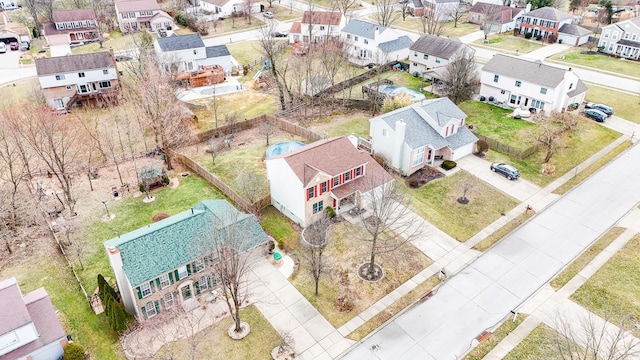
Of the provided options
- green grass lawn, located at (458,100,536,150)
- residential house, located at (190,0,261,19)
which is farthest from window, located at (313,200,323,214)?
residential house, located at (190,0,261,19)

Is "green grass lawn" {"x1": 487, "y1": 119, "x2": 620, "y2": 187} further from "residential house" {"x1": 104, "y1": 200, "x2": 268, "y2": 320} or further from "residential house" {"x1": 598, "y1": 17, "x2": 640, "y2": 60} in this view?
"residential house" {"x1": 104, "y1": 200, "x2": 268, "y2": 320}

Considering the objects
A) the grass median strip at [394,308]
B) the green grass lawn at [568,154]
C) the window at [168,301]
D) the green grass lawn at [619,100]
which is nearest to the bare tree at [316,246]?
the grass median strip at [394,308]

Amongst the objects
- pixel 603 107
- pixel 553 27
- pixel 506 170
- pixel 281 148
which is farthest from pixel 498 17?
pixel 281 148

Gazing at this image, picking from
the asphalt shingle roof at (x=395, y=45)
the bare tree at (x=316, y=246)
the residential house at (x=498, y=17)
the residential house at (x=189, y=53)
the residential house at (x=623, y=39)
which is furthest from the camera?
the residential house at (x=498, y=17)

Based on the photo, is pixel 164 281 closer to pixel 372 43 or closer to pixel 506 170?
pixel 506 170

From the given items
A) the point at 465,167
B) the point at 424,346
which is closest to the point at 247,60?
the point at 465,167

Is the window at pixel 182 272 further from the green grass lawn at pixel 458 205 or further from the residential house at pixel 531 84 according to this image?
the residential house at pixel 531 84

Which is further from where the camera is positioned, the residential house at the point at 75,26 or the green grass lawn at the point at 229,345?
the residential house at the point at 75,26
